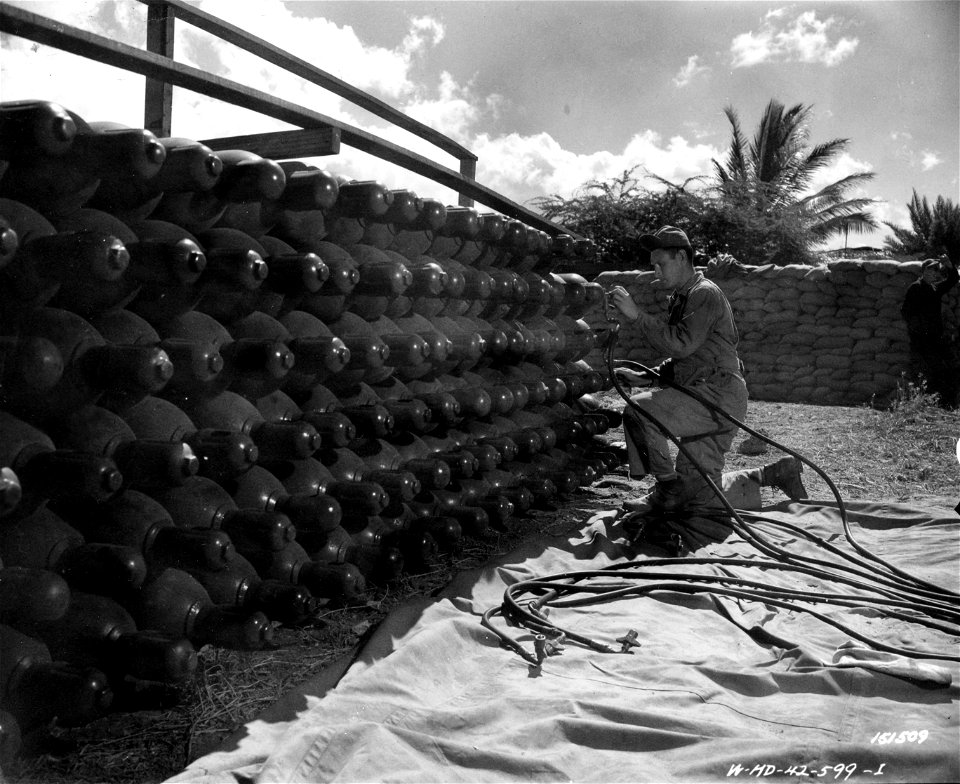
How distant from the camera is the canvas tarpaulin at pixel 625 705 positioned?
2.15 meters

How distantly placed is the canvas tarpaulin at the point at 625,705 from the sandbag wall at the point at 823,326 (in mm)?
9101

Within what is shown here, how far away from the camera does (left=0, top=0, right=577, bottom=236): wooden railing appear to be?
252cm

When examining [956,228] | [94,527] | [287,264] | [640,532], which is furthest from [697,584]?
[956,228]

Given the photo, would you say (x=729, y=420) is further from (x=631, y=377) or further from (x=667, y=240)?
(x=667, y=240)

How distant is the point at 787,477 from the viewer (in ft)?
19.3

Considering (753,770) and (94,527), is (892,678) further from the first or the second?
(94,527)

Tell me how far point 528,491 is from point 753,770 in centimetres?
254

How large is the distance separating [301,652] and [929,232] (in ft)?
124

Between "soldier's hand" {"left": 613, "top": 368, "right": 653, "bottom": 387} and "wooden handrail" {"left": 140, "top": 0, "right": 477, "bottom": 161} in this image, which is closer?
"wooden handrail" {"left": 140, "top": 0, "right": 477, "bottom": 161}

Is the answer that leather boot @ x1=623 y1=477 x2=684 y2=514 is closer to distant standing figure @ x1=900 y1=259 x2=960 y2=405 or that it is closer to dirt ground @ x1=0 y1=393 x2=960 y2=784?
dirt ground @ x1=0 y1=393 x2=960 y2=784

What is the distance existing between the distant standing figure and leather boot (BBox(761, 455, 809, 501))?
6002 mm

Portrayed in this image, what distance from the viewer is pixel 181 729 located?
244cm

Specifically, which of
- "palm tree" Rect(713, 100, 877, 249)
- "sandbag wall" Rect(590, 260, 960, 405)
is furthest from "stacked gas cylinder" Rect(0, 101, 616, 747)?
"palm tree" Rect(713, 100, 877, 249)

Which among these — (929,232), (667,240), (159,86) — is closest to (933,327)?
(667,240)
